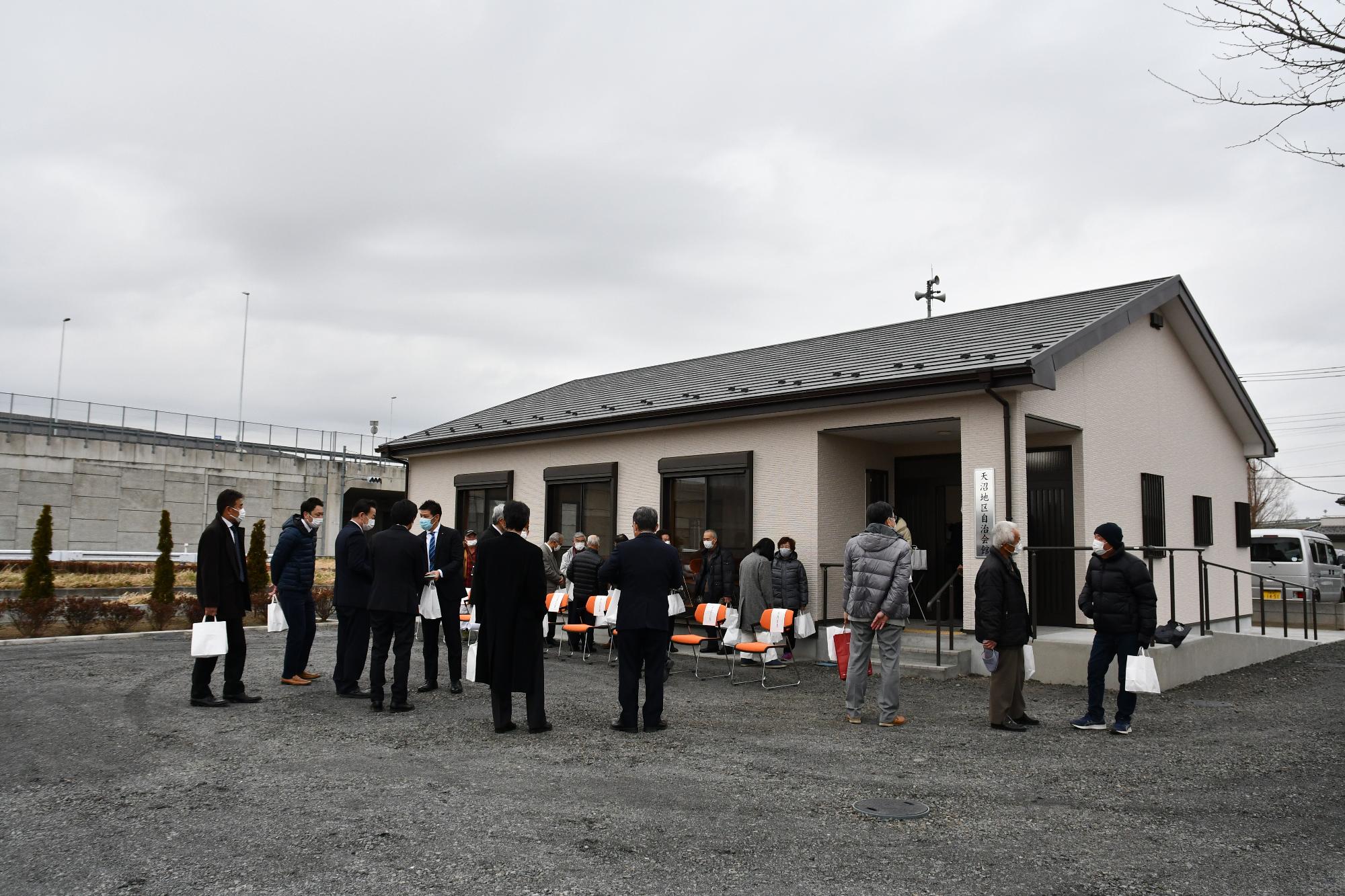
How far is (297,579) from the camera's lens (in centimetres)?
877

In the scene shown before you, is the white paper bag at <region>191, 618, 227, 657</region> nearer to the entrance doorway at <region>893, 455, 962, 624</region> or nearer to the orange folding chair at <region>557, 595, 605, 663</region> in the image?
the orange folding chair at <region>557, 595, 605, 663</region>

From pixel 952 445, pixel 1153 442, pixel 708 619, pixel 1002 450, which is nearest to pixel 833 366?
pixel 952 445

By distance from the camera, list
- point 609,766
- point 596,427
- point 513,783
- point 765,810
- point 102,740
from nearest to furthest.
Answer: point 765,810
point 513,783
point 609,766
point 102,740
point 596,427

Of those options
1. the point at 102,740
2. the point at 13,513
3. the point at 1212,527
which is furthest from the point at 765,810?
the point at 13,513

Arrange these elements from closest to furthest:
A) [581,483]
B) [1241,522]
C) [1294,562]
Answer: [581,483], [1241,522], [1294,562]

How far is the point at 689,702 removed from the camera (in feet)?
28.1

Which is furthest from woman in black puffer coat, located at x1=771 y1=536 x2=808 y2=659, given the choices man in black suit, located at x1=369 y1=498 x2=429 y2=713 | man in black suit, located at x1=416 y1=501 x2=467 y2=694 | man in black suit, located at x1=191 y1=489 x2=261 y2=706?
man in black suit, located at x1=191 y1=489 x2=261 y2=706

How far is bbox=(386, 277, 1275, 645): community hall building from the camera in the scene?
10453 millimetres

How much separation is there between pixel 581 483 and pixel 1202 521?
995 cm

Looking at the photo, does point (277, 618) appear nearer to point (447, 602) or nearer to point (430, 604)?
point (430, 604)

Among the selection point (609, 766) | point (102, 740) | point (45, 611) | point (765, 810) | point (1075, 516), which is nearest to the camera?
point (765, 810)

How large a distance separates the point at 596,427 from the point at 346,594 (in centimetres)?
646

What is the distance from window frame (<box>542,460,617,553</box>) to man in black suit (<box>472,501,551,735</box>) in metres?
6.62

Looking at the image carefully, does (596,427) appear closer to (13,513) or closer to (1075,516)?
(1075,516)
